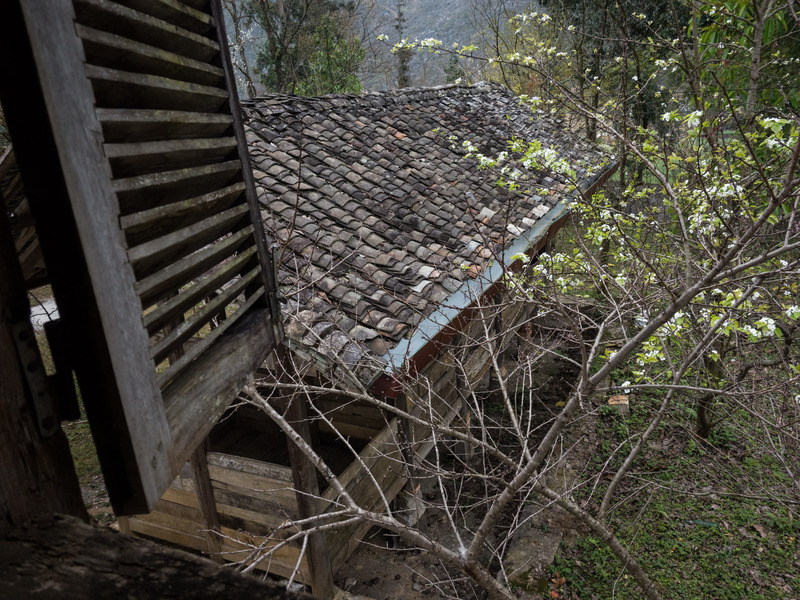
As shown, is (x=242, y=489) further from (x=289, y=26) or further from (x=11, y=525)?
(x=289, y=26)

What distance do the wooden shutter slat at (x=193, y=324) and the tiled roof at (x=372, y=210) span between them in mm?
2055

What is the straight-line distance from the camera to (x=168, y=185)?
1196mm

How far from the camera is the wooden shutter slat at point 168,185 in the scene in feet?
3.43

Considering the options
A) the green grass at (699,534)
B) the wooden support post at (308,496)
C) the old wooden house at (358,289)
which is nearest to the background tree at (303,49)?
the old wooden house at (358,289)

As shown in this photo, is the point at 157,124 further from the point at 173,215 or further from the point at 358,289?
the point at 358,289

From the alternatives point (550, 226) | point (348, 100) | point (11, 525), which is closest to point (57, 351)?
point (11, 525)

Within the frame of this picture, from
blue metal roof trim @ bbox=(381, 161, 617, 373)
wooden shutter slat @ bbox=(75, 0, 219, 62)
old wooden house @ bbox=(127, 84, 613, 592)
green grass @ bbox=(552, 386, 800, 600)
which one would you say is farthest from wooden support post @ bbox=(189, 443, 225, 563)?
wooden shutter slat @ bbox=(75, 0, 219, 62)

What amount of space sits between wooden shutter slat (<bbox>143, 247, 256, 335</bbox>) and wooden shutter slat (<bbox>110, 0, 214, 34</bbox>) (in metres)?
0.66

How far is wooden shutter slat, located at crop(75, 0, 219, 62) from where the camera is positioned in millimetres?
964

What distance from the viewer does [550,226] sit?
7.21m

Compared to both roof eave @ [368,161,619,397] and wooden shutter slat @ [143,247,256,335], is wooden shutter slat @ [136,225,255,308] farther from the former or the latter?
roof eave @ [368,161,619,397]

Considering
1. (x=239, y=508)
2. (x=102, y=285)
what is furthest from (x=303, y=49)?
(x=102, y=285)

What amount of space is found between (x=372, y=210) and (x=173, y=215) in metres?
4.50

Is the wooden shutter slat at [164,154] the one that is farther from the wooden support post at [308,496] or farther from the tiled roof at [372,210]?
the wooden support post at [308,496]
